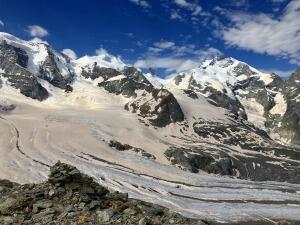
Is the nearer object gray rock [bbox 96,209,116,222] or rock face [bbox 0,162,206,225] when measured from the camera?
gray rock [bbox 96,209,116,222]

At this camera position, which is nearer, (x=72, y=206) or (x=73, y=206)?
(x=72, y=206)

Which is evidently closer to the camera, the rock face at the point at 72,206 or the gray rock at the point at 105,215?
the gray rock at the point at 105,215

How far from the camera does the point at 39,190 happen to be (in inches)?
1122

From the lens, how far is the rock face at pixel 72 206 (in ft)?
81.7

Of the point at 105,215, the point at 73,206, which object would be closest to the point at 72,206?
the point at 73,206

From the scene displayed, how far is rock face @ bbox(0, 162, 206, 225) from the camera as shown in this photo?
24.9m

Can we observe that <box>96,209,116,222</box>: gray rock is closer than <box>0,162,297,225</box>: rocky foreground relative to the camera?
Answer: Yes

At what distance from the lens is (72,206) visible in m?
26.3

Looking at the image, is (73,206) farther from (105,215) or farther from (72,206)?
(105,215)

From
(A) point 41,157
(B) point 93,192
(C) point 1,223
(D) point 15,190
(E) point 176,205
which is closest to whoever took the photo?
(C) point 1,223

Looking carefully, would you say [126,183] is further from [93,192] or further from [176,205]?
[93,192]

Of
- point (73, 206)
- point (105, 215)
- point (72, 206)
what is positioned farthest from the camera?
point (73, 206)

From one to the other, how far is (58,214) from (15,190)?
6.59 metres

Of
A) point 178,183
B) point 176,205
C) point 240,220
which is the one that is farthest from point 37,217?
point 178,183
